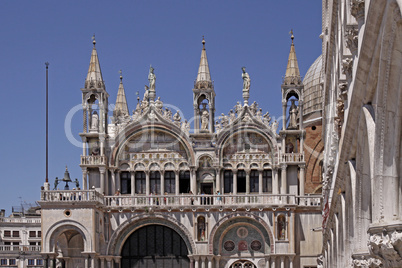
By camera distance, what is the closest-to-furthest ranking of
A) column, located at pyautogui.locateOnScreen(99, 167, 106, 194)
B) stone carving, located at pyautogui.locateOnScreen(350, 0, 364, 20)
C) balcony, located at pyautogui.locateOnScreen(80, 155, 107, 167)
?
stone carving, located at pyautogui.locateOnScreen(350, 0, 364, 20), column, located at pyautogui.locateOnScreen(99, 167, 106, 194), balcony, located at pyautogui.locateOnScreen(80, 155, 107, 167)

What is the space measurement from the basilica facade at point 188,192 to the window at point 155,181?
0.06 meters

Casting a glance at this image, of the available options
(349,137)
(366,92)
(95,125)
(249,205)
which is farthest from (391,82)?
(95,125)

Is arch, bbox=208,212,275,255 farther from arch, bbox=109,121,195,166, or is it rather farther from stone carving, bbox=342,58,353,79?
stone carving, bbox=342,58,353,79

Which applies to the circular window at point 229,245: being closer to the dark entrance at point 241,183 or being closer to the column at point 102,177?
the dark entrance at point 241,183

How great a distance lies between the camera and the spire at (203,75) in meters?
52.2

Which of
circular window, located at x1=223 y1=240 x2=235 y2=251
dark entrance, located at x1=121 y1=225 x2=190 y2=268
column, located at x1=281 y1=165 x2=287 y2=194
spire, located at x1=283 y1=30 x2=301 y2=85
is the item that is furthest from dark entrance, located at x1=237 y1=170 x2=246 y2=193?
spire, located at x1=283 y1=30 x2=301 y2=85

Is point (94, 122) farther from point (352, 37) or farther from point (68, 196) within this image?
point (352, 37)

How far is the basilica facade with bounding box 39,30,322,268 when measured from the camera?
4978 centimetres

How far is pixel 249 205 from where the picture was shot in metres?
50.0

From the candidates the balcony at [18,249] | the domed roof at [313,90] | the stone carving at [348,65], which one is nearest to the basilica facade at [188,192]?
the domed roof at [313,90]

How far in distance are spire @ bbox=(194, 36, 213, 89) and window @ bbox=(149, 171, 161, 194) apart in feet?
20.4

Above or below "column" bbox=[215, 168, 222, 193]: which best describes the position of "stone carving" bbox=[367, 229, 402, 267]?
below

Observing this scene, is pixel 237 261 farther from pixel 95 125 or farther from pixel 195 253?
pixel 95 125

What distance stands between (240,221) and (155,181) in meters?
6.15
